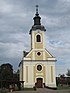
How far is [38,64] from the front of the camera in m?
58.5

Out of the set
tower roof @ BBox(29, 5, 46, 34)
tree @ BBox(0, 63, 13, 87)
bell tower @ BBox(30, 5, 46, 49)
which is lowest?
tree @ BBox(0, 63, 13, 87)

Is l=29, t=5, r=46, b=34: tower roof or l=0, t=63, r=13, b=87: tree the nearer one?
l=29, t=5, r=46, b=34: tower roof

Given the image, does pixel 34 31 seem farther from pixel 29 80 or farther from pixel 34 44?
pixel 29 80

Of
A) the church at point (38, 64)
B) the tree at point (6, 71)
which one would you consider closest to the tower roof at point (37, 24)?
the church at point (38, 64)

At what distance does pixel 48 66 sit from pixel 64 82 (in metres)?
25.5

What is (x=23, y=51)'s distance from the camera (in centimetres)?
6731

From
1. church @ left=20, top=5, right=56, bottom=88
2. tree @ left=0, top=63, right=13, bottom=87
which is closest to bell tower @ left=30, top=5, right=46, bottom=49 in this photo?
church @ left=20, top=5, right=56, bottom=88

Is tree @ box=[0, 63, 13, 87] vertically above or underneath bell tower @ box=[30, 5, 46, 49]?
underneath

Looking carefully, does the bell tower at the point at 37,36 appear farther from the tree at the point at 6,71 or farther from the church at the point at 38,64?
the tree at the point at 6,71

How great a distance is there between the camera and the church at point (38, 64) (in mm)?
57375

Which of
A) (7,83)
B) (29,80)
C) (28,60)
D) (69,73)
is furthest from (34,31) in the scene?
(69,73)

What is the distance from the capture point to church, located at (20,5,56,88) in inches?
2259

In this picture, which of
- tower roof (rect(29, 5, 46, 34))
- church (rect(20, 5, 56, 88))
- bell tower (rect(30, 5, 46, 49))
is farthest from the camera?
tower roof (rect(29, 5, 46, 34))

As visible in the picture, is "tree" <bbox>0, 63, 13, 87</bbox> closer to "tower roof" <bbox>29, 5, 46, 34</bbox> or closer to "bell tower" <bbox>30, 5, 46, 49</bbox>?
"bell tower" <bbox>30, 5, 46, 49</bbox>
